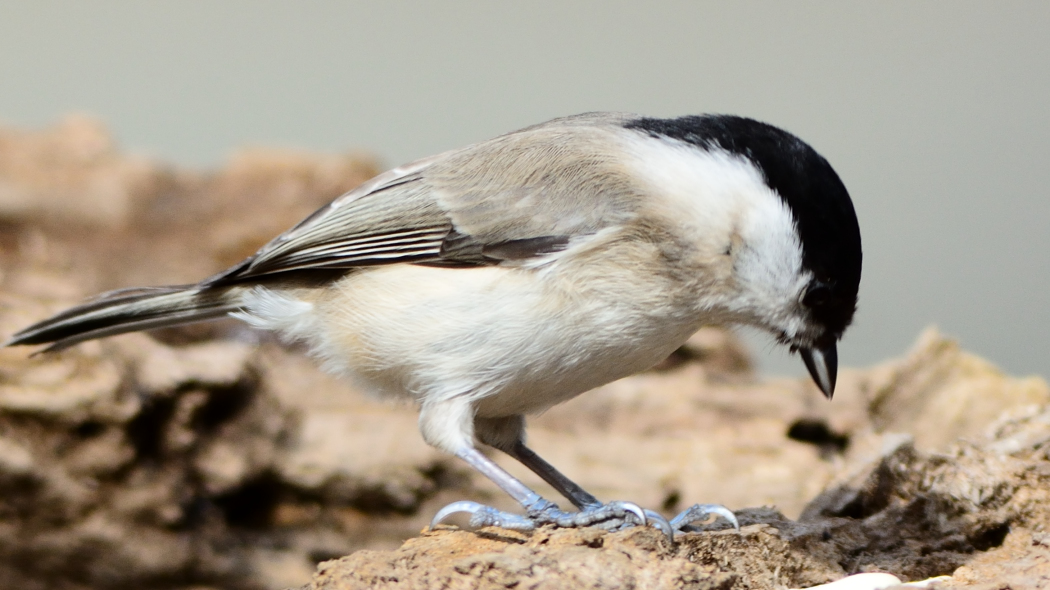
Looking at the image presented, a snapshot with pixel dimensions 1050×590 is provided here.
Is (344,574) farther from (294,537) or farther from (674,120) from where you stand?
(294,537)

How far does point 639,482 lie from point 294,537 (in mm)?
1239

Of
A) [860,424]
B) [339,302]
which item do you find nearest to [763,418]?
[860,424]

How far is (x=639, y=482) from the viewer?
332 cm

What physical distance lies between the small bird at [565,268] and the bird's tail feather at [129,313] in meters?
0.28

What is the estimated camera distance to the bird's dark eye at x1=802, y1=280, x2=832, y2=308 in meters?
2.09

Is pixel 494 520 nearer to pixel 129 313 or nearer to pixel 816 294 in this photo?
pixel 816 294

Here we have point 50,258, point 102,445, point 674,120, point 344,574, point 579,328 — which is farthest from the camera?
point 50,258

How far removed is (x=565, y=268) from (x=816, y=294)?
587 mm

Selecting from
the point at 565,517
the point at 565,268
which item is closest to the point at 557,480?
the point at 565,517

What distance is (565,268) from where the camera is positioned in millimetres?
2072

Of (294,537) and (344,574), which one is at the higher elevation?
(294,537)

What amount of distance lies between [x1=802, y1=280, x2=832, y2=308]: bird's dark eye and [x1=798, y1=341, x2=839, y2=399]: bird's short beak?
167mm

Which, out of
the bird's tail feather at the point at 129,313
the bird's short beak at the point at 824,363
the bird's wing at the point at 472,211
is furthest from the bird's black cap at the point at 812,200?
the bird's tail feather at the point at 129,313

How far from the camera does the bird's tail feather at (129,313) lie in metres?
2.60
